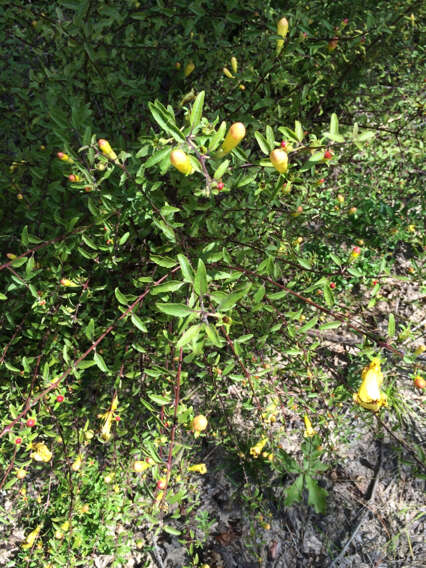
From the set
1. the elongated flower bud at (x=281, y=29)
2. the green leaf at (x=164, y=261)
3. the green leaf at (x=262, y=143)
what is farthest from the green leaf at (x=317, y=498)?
the elongated flower bud at (x=281, y=29)

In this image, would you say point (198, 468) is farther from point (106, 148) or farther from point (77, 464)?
point (106, 148)

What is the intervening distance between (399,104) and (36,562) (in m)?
3.45

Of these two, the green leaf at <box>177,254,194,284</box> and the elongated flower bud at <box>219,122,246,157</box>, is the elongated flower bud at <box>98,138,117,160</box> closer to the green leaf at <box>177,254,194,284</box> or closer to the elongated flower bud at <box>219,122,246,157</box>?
the elongated flower bud at <box>219,122,246,157</box>

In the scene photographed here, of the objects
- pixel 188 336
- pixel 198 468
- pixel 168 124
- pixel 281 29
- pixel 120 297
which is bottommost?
pixel 198 468

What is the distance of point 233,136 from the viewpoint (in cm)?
109

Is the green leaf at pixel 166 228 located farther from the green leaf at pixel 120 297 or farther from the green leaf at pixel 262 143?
the green leaf at pixel 262 143

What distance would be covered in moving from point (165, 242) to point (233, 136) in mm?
805

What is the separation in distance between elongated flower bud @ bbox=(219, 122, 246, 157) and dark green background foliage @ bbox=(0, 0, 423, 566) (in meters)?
0.04

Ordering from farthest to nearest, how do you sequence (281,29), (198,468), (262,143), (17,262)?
(198,468) → (281,29) → (17,262) → (262,143)

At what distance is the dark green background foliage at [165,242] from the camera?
4.36 feet

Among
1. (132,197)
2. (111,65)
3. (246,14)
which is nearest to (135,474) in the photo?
(132,197)

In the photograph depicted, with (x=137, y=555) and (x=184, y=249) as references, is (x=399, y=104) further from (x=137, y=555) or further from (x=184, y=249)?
(x=137, y=555)

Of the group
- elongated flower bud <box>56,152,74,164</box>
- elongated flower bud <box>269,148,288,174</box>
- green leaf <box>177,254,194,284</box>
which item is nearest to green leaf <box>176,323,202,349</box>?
green leaf <box>177,254,194,284</box>

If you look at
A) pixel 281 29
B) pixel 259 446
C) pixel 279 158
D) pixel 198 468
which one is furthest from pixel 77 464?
pixel 281 29
